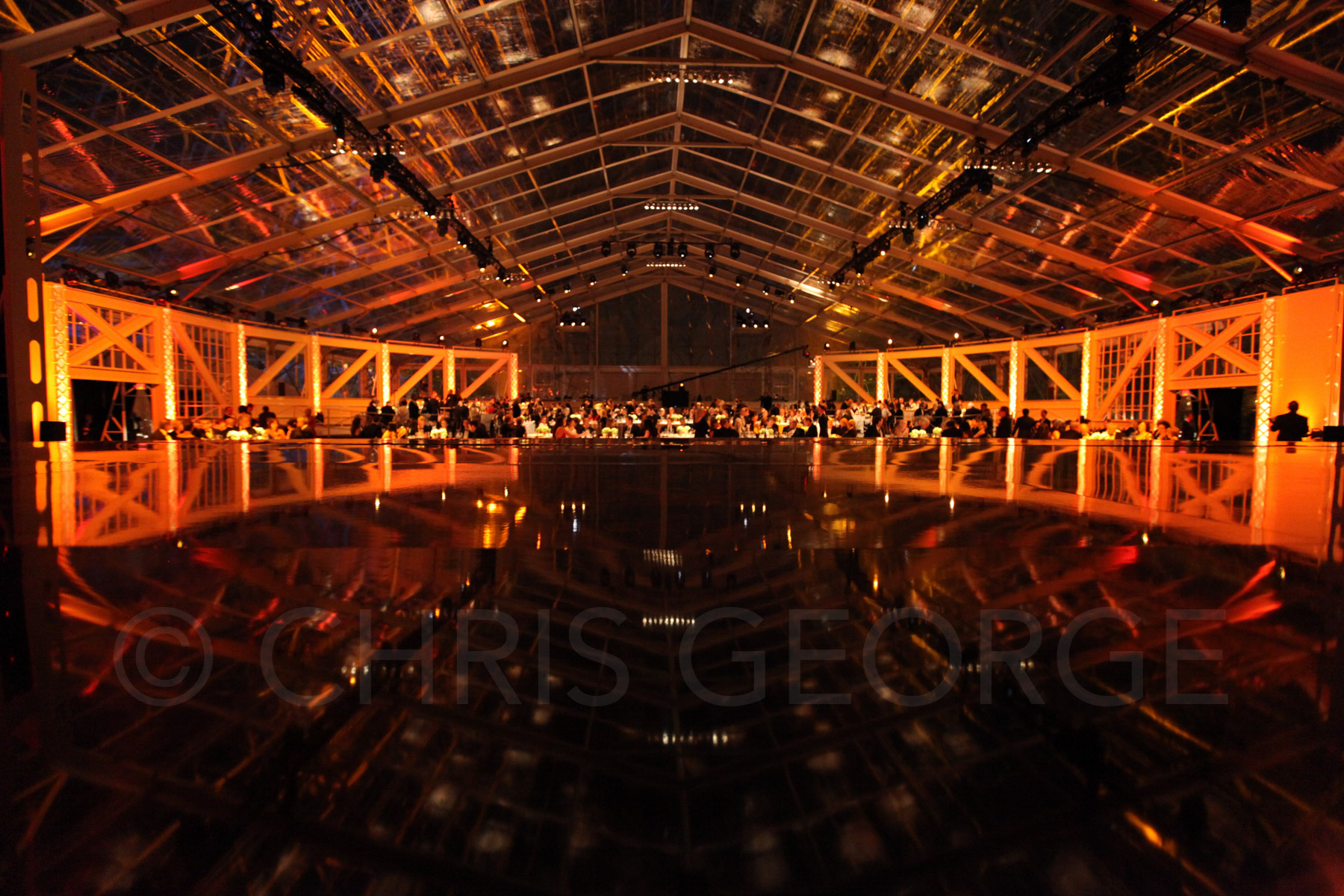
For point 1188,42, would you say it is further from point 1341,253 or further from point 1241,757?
point 1241,757

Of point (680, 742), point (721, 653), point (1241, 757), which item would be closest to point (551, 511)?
point (721, 653)

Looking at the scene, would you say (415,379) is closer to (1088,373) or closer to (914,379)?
(914,379)

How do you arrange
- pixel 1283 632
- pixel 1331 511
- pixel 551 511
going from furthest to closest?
pixel 1331 511, pixel 551 511, pixel 1283 632


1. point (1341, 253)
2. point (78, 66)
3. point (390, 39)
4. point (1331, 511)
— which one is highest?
point (390, 39)

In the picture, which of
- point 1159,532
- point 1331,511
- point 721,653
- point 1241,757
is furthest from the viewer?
point 1331,511

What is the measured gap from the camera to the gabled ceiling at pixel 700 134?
26.3ft

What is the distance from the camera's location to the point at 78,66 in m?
7.58

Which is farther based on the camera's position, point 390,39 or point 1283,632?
point 390,39

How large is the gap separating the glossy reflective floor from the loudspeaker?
7.46 m

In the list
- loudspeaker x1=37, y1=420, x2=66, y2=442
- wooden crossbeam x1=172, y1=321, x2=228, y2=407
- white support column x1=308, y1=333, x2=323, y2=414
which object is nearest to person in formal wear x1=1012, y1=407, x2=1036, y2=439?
loudspeaker x1=37, y1=420, x2=66, y2=442

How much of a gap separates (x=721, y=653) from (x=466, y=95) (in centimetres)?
1183

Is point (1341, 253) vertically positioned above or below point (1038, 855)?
above

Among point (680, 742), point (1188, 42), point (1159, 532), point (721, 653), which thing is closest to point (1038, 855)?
point (680, 742)

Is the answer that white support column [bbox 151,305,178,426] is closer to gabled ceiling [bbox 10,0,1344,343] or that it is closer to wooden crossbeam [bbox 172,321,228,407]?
wooden crossbeam [bbox 172,321,228,407]
